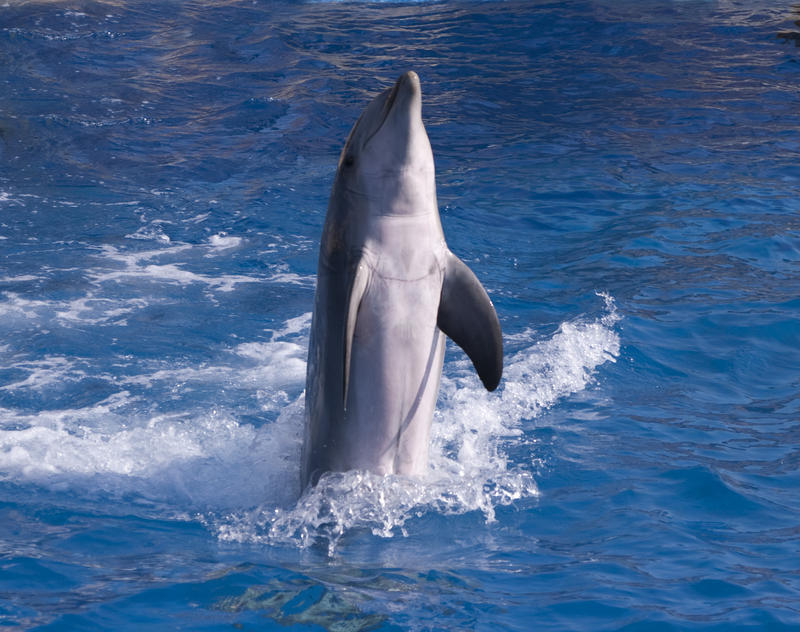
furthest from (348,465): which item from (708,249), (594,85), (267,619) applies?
(594,85)

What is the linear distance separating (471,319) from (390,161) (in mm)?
1029

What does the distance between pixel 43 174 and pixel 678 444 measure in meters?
10.4

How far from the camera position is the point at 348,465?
5.64 m

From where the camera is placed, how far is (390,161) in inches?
211

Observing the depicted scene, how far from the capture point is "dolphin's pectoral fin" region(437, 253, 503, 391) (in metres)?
5.61

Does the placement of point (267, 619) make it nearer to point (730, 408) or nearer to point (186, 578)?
point (186, 578)

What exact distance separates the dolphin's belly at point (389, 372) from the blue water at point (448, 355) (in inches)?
7.9

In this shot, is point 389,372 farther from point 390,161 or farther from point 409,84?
point 409,84

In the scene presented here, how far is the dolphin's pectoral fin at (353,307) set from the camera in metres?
5.14

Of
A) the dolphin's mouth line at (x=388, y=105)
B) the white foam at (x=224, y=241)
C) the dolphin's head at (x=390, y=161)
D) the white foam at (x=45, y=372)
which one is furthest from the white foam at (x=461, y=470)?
the white foam at (x=224, y=241)

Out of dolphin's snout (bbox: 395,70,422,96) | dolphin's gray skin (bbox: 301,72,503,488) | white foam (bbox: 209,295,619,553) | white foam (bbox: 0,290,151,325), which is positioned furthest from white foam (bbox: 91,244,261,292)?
dolphin's snout (bbox: 395,70,422,96)

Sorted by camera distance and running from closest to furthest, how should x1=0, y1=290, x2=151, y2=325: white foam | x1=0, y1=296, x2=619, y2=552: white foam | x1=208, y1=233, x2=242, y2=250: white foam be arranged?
x1=0, y1=296, x2=619, y2=552: white foam
x1=0, y1=290, x2=151, y2=325: white foam
x1=208, y1=233, x2=242, y2=250: white foam

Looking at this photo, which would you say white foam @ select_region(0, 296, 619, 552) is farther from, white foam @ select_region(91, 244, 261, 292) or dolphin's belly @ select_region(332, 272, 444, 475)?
white foam @ select_region(91, 244, 261, 292)

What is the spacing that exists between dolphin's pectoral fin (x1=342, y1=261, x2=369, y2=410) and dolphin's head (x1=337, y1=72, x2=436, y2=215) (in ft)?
1.13
